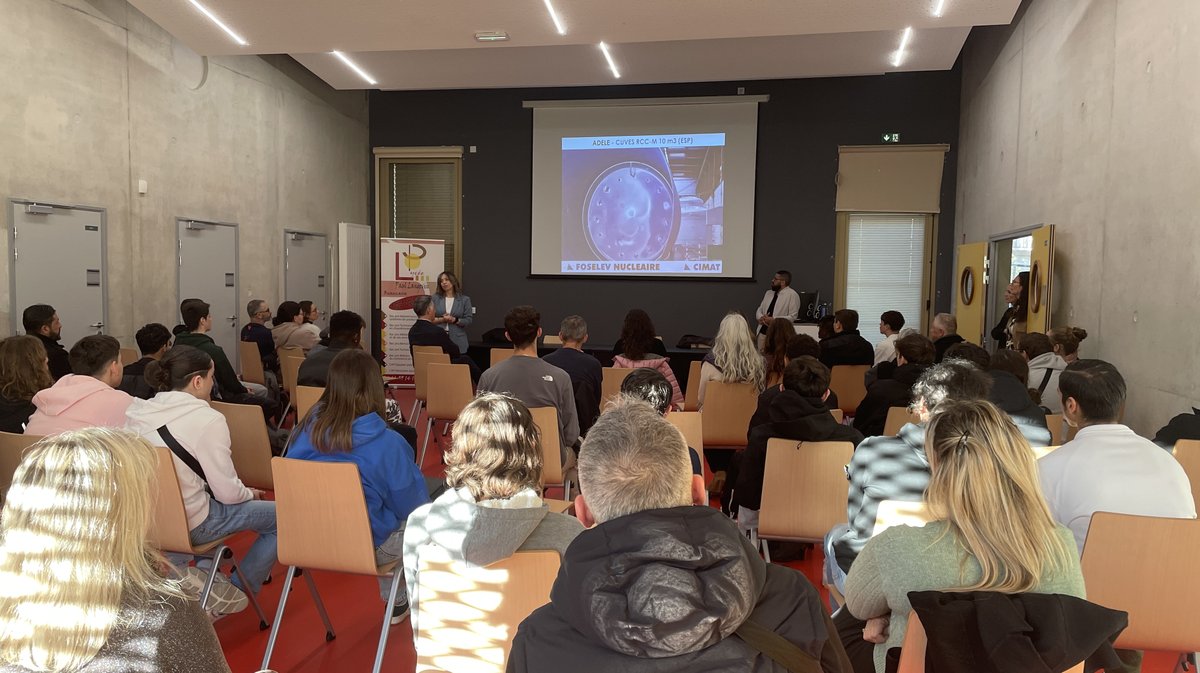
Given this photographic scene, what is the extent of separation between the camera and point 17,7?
19.7ft

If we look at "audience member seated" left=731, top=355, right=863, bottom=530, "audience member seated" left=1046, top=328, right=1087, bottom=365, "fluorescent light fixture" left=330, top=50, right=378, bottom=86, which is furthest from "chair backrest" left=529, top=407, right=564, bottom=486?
"fluorescent light fixture" left=330, top=50, right=378, bottom=86

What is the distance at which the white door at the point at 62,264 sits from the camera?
617cm

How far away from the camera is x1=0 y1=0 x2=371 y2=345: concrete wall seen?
6.24 meters

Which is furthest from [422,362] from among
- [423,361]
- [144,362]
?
[144,362]

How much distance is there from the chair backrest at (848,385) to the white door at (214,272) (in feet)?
20.1

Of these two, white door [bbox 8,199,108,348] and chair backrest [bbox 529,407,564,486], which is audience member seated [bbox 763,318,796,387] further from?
white door [bbox 8,199,108,348]

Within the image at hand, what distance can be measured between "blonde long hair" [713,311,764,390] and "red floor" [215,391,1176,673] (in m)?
1.28

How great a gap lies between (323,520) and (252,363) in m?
4.58

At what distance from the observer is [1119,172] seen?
5.35 m

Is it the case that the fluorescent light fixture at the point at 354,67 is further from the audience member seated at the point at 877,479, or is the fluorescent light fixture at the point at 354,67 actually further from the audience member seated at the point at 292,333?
the audience member seated at the point at 877,479

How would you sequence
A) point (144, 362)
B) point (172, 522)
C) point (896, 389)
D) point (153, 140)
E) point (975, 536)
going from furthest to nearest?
point (153, 140) < point (144, 362) < point (896, 389) < point (172, 522) < point (975, 536)

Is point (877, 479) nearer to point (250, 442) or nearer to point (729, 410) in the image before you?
point (729, 410)

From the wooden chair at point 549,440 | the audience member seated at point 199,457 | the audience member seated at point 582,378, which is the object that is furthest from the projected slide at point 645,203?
the audience member seated at point 199,457

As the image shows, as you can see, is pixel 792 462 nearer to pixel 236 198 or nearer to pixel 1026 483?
pixel 1026 483
